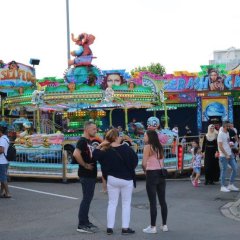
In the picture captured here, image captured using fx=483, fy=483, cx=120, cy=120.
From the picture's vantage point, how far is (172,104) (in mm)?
31297

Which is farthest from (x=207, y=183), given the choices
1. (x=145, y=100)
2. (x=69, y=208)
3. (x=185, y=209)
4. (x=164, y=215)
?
(x=145, y=100)

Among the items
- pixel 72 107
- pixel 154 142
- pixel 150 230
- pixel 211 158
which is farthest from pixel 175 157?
pixel 150 230

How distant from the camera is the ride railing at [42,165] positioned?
13.4 m

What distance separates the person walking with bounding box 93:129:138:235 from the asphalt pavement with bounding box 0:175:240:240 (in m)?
0.29

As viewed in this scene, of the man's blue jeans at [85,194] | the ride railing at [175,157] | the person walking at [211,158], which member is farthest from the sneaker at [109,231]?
the ride railing at [175,157]

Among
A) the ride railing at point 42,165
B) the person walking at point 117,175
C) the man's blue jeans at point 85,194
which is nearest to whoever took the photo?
the person walking at point 117,175

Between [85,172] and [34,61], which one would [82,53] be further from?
[85,172]

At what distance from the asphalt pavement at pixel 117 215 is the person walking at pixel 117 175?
0.29 metres

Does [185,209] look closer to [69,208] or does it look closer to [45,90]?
[69,208]

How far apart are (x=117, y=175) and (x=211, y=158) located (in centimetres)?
604

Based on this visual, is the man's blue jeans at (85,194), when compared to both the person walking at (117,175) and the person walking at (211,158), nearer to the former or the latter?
the person walking at (117,175)

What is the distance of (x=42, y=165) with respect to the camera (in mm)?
13961

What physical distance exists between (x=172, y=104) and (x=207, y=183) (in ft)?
63.7

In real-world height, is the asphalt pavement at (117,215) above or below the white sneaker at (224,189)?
below
